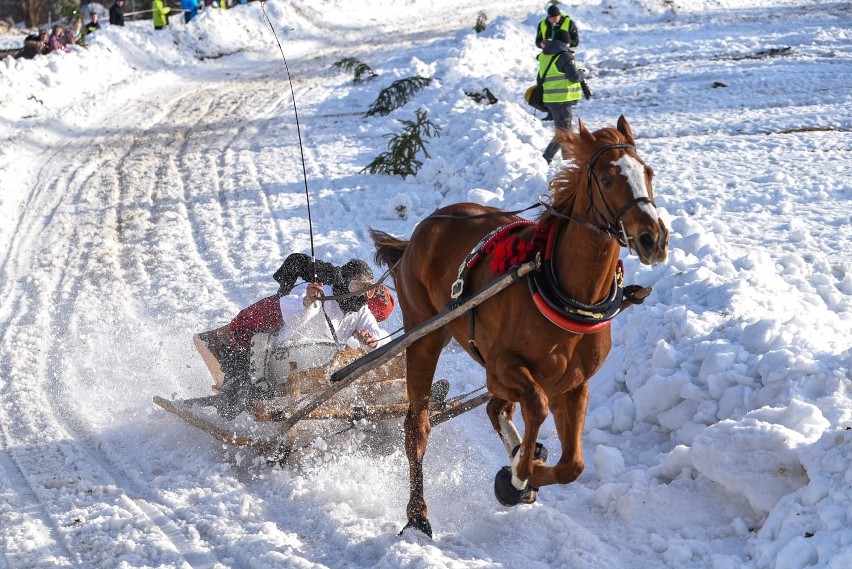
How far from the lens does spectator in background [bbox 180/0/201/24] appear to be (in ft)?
79.1

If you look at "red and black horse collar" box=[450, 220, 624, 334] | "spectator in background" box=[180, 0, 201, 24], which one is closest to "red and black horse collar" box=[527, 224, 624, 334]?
"red and black horse collar" box=[450, 220, 624, 334]

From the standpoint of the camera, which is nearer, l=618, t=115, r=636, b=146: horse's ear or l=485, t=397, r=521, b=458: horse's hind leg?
l=618, t=115, r=636, b=146: horse's ear

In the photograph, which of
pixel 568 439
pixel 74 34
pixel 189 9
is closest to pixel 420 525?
pixel 568 439

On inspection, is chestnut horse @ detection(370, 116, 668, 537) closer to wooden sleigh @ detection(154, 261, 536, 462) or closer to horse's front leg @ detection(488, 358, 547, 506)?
horse's front leg @ detection(488, 358, 547, 506)

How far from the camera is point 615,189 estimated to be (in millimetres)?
4250

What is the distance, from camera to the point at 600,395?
6832 mm

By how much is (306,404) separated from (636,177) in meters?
3.15

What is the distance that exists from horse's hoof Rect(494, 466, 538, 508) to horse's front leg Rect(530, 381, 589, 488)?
123 millimetres

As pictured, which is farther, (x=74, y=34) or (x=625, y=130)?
(x=74, y=34)

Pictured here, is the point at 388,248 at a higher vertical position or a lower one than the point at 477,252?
lower

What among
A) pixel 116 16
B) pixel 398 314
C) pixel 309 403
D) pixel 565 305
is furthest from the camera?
pixel 116 16

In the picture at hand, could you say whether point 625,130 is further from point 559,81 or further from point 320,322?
point 559,81

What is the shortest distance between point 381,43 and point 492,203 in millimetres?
14024

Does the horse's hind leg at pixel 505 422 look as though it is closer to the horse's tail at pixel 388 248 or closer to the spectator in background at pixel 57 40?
the horse's tail at pixel 388 248
